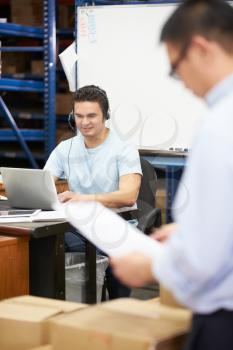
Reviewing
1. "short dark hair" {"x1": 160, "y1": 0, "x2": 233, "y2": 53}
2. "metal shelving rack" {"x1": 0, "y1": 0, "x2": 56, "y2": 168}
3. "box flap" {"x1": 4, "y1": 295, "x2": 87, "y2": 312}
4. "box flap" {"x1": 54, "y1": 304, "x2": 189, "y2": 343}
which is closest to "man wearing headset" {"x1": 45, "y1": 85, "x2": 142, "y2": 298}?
"box flap" {"x1": 4, "y1": 295, "x2": 87, "y2": 312}

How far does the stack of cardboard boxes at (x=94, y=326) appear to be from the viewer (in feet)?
4.83

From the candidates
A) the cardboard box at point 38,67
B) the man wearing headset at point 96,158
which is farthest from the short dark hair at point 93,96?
the cardboard box at point 38,67

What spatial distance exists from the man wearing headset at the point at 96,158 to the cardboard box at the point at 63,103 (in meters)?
2.11

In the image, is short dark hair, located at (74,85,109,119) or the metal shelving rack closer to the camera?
short dark hair, located at (74,85,109,119)

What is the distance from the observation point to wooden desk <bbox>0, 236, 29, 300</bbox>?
2.54 meters

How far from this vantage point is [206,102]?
1.26 metres

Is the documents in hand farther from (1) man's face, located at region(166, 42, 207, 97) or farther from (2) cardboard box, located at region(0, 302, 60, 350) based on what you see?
(1) man's face, located at region(166, 42, 207, 97)

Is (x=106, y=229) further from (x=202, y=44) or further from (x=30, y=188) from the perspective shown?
(x=30, y=188)

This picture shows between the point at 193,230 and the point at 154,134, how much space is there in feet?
11.8

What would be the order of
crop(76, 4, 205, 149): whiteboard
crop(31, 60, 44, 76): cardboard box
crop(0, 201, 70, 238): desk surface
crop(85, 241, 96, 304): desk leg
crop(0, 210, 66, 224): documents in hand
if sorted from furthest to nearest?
crop(31, 60, 44, 76): cardboard box < crop(76, 4, 205, 149): whiteboard < crop(85, 241, 96, 304): desk leg < crop(0, 210, 66, 224): documents in hand < crop(0, 201, 70, 238): desk surface

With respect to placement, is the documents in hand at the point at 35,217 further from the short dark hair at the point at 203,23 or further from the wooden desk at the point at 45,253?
the short dark hair at the point at 203,23

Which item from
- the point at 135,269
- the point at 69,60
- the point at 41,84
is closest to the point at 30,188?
the point at 135,269

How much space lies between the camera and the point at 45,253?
2691 mm

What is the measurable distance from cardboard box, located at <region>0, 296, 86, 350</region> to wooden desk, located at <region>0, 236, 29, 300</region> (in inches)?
22.5
